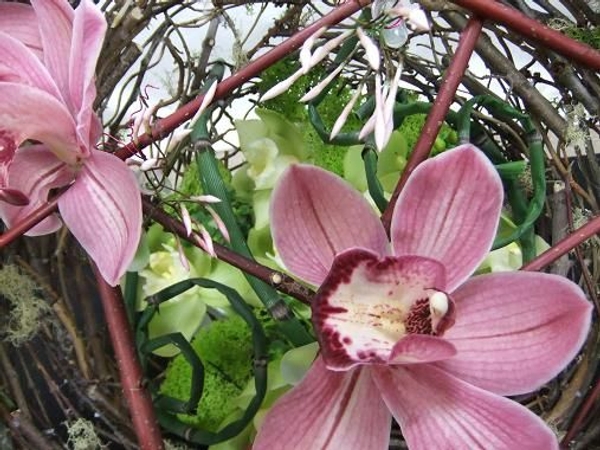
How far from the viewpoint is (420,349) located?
275mm

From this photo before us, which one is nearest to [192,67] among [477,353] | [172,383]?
[172,383]

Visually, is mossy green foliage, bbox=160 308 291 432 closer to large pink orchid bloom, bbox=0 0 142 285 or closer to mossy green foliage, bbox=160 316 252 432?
mossy green foliage, bbox=160 316 252 432

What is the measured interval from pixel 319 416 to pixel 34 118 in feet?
0.52

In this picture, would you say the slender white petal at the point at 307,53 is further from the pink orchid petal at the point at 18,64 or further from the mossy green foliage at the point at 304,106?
the mossy green foliage at the point at 304,106

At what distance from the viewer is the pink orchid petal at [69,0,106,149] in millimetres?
304

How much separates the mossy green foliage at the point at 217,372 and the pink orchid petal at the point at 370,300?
222mm

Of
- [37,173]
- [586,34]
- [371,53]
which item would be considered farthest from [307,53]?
[586,34]

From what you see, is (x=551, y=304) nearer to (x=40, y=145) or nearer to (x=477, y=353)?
(x=477, y=353)

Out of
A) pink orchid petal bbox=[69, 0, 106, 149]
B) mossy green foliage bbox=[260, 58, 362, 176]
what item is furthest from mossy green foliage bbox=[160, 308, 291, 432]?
pink orchid petal bbox=[69, 0, 106, 149]

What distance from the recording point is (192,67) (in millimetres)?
582

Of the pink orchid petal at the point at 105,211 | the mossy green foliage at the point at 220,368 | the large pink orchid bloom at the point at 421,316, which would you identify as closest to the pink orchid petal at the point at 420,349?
the large pink orchid bloom at the point at 421,316

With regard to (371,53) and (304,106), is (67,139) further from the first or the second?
(304,106)

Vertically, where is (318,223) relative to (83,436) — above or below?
above

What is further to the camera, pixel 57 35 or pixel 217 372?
Answer: pixel 217 372
